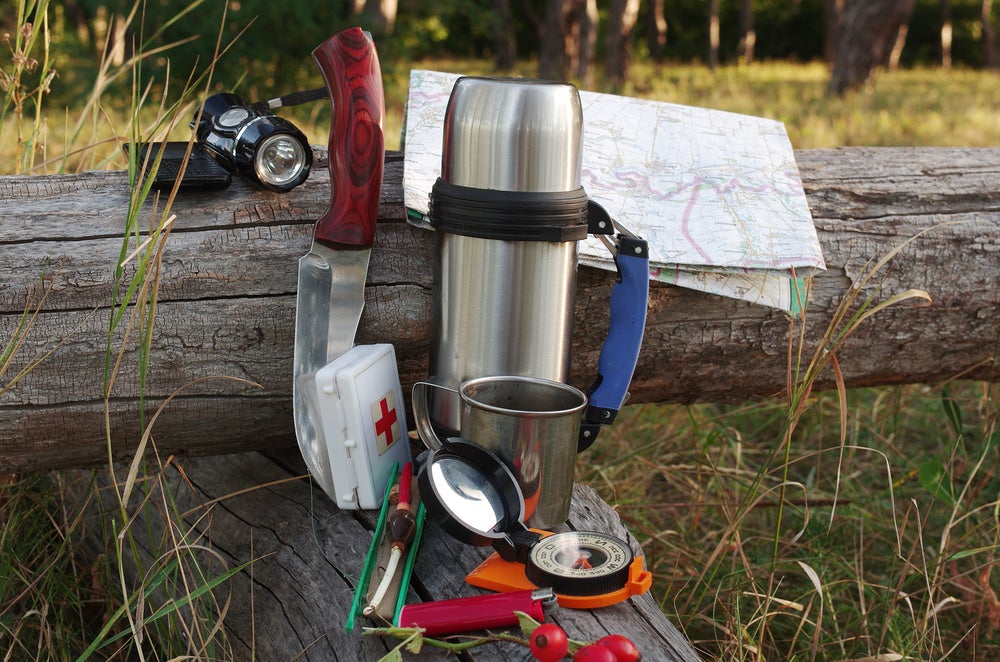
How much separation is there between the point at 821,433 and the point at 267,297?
1.83 metres

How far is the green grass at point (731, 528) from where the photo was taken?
58.1 inches

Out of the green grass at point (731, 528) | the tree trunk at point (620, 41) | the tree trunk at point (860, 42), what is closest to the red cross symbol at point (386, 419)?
the green grass at point (731, 528)

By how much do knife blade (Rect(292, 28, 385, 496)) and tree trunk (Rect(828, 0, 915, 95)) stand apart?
30.3 ft

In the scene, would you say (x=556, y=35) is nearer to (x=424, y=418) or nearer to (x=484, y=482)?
(x=424, y=418)

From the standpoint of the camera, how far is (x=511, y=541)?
1225 mm

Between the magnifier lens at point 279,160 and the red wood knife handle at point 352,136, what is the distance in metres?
0.14

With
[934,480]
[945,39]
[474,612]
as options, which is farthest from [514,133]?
[945,39]

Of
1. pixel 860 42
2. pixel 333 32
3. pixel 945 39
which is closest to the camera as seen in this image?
pixel 333 32

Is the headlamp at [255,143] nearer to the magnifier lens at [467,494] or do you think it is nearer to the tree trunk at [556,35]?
the magnifier lens at [467,494]

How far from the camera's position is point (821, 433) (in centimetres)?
272

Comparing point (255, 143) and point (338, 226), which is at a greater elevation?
point (255, 143)

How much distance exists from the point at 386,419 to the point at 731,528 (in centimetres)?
59

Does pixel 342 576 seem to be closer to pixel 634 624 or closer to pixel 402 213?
pixel 634 624

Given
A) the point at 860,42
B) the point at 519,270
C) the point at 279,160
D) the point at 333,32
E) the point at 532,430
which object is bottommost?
the point at 532,430
